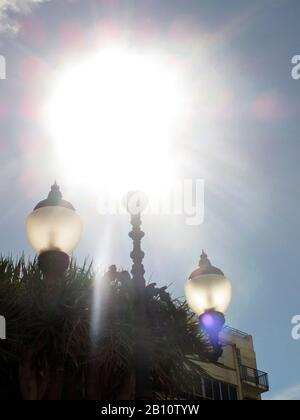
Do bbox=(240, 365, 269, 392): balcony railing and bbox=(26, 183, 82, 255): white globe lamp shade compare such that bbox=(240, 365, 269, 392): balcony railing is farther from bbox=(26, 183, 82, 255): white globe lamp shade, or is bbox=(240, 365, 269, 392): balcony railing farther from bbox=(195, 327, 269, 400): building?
bbox=(26, 183, 82, 255): white globe lamp shade

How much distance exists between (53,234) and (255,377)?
36.0 metres

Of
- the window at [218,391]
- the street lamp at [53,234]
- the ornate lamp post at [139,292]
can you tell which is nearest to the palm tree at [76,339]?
the ornate lamp post at [139,292]

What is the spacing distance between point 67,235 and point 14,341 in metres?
2.05

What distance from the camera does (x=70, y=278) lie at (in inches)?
345

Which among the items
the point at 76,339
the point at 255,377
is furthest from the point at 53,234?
the point at 255,377

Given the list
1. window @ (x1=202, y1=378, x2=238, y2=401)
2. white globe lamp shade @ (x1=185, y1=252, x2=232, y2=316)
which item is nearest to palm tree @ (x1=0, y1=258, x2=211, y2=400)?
white globe lamp shade @ (x1=185, y1=252, x2=232, y2=316)

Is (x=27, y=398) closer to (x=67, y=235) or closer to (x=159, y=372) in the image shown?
(x=159, y=372)

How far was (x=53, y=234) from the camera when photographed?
22.2 feet

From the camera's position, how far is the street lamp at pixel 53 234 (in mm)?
6609

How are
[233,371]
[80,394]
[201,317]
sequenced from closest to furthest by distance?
[201,317]
[80,394]
[233,371]

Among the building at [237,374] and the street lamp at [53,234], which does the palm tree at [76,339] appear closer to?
the street lamp at [53,234]
